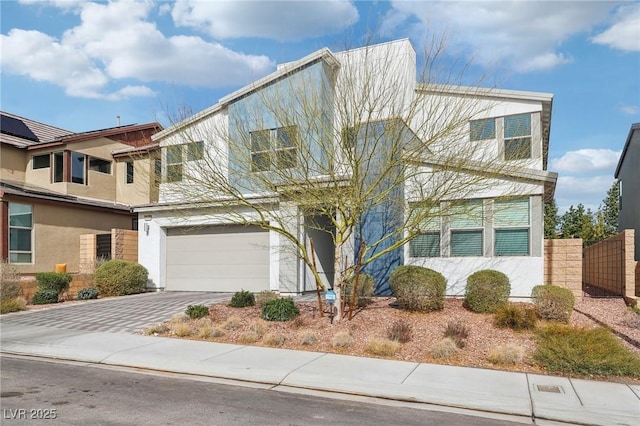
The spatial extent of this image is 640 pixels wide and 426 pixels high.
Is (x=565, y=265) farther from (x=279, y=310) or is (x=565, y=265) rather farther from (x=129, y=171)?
(x=129, y=171)

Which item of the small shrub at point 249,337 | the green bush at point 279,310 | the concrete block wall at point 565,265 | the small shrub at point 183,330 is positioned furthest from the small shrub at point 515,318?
the small shrub at point 183,330

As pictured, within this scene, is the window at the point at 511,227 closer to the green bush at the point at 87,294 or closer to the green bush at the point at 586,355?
the green bush at the point at 586,355

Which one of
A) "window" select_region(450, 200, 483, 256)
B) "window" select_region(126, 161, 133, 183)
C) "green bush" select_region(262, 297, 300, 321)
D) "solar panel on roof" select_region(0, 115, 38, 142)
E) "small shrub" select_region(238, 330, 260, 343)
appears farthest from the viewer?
"window" select_region(126, 161, 133, 183)

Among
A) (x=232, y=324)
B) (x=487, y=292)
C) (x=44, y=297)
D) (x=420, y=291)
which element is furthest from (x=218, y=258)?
(x=487, y=292)

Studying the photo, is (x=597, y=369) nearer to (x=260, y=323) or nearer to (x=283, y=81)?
(x=260, y=323)

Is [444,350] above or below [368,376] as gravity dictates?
above

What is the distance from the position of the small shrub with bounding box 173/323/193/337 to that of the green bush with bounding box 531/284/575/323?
8.11 m

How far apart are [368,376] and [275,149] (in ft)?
19.2

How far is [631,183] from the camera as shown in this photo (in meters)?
24.2

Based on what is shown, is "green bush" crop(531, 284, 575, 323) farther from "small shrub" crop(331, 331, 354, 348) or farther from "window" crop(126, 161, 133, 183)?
"window" crop(126, 161, 133, 183)

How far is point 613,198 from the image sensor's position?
38.3m

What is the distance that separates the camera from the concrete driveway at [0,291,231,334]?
41.0 feet

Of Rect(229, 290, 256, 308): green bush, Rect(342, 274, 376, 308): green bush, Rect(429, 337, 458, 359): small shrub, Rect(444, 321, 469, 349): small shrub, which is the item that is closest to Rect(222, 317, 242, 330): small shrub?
Rect(229, 290, 256, 308): green bush

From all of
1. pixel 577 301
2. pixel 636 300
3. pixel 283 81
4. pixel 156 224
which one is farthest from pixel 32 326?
pixel 636 300
